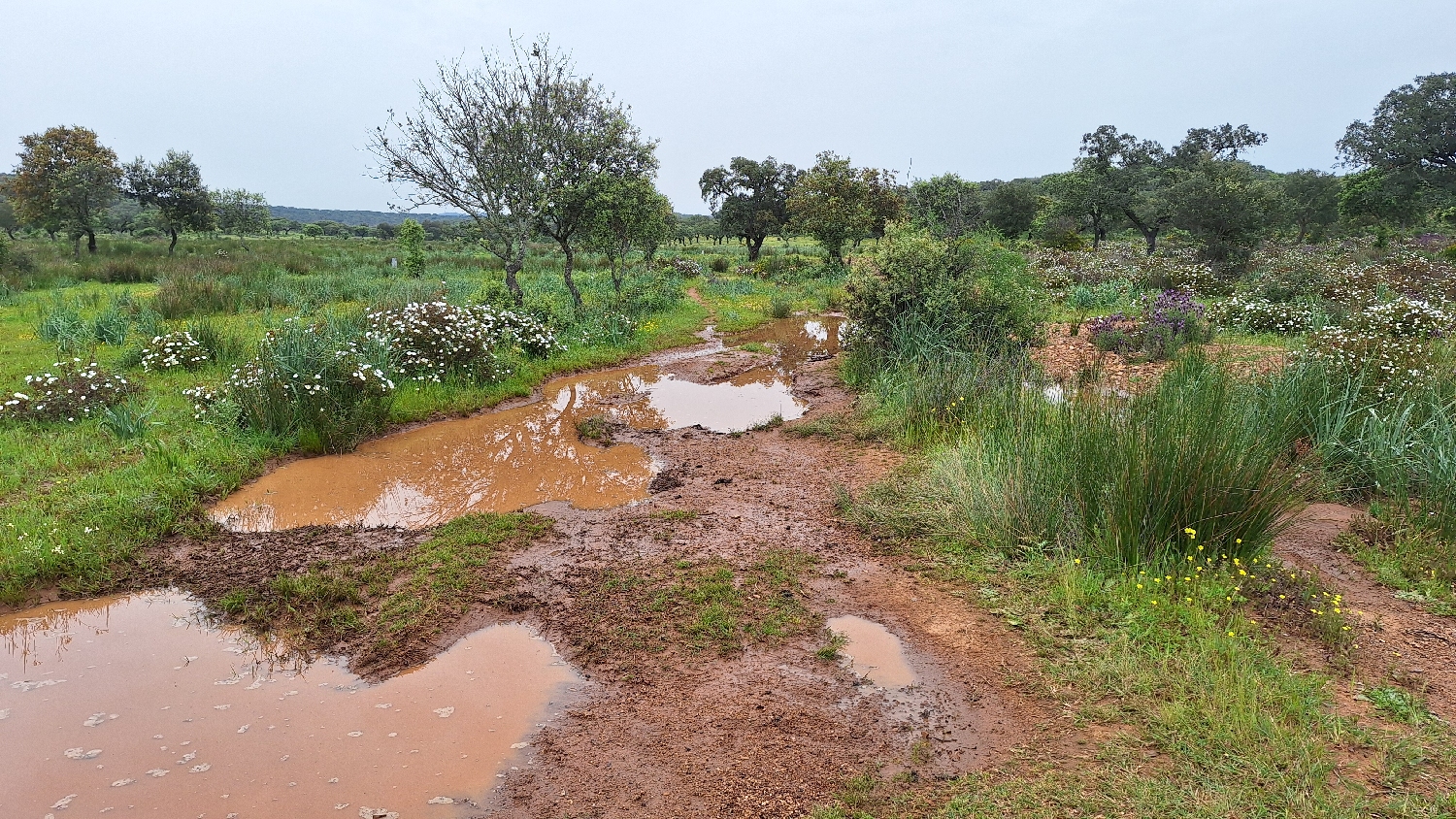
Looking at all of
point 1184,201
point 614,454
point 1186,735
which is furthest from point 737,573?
point 1184,201

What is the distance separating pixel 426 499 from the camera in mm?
6281

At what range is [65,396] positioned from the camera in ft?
23.9

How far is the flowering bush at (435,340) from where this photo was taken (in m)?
9.26

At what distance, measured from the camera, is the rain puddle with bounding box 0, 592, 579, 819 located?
291 centimetres

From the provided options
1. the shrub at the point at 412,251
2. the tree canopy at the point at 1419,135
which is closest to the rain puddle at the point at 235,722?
the shrub at the point at 412,251

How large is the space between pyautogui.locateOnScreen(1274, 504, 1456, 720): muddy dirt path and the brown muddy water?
503 cm

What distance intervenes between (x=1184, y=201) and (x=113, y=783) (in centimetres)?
2567

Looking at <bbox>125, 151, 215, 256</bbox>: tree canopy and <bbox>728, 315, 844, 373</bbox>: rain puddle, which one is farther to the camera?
<bbox>125, 151, 215, 256</bbox>: tree canopy

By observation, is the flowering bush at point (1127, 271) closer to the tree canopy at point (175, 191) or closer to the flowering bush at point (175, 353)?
the flowering bush at point (175, 353)

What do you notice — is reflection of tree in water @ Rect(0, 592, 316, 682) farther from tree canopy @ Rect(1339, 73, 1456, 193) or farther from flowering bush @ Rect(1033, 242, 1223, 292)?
tree canopy @ Rect(1339, 73, 1456, 193)

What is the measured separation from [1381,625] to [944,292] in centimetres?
667

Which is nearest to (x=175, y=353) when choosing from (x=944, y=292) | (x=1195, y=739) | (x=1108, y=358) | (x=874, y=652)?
(x=874, y=652)

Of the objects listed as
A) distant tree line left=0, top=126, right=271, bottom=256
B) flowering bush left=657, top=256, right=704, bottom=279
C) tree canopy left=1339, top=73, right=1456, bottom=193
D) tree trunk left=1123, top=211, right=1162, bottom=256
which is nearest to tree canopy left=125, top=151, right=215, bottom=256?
distant tree line left=0, top=126, right=271, bottom=256

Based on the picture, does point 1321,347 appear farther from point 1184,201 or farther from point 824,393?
point 1184,201
